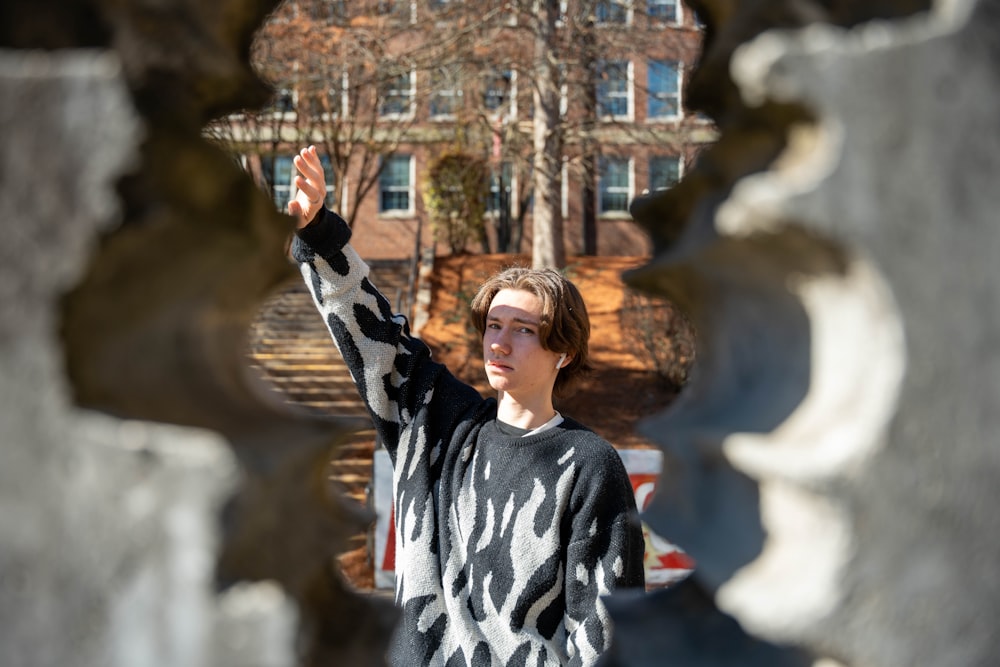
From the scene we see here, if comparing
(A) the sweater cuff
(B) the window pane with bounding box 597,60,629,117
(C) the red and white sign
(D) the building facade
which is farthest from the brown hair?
(B) the window pane with bounding box 597,60,629,117

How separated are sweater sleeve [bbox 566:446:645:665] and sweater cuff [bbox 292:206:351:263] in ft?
2.48

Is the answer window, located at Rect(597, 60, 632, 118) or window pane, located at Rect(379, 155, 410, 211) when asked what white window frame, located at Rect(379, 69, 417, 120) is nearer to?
window pane, located at Rect(379, 155, 410, 211)

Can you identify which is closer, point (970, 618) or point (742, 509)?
point (970, 618)

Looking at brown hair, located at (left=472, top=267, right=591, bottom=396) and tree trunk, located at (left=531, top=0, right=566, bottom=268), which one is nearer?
brown hair, located at (left=472, top=267, right=591, bottom=396)

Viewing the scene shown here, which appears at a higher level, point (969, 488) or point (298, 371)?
point (969, 488)

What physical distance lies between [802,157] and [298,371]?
474 inches

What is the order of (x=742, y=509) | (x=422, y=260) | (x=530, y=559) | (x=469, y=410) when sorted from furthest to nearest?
(x=422, y=260) → (x=469, y=410) → (x=530, y=559) → (x=742, y=509)

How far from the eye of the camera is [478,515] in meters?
1.84

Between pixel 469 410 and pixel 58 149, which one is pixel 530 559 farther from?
pixel 58 149

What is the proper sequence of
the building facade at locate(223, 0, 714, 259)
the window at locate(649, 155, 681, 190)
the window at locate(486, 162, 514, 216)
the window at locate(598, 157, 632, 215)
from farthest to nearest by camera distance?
the window at locate(598, 157, 632, 215), the window at locate(486, 162, 514, 216), the window at locate(649, 155, 681, 190), the building facade at locate(223, 0, 714, 259)

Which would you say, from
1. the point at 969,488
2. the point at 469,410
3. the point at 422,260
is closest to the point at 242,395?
the point at 969,488

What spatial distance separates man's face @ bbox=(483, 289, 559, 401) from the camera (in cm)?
200

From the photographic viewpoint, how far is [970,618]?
2.88 feet

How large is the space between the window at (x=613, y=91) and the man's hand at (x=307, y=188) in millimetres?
12128
